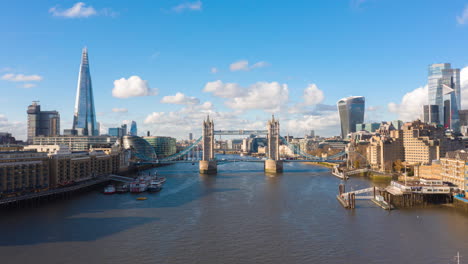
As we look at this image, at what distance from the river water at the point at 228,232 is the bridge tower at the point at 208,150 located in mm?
38558

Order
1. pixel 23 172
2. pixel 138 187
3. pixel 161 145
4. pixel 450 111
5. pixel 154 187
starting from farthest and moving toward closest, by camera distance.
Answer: pixel 450 111 < pixel 161 145 < pixel 154 187 < pixel 138 187 < pixel 23 172

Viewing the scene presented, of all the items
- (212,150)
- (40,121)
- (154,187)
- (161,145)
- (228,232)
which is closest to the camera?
(228,232)

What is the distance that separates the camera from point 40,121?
6998 inches

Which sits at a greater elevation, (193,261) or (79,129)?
(79,129)

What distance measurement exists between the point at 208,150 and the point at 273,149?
16120 millimetres

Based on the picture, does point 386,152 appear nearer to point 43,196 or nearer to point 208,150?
point 208,150

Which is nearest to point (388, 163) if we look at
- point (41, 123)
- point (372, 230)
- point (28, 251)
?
point (372, 230)

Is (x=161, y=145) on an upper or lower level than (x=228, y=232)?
upper

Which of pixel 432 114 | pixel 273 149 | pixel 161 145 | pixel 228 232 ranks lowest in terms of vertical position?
pixel 228 232

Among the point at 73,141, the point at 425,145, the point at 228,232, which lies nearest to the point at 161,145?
the point at 73,141

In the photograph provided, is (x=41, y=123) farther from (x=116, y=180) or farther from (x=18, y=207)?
(x=18, y=207)

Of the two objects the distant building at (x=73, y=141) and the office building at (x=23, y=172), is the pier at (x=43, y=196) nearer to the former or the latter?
the office building at (x=23, y=172)

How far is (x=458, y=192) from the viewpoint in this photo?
143ft

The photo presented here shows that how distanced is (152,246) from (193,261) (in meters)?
4.41
